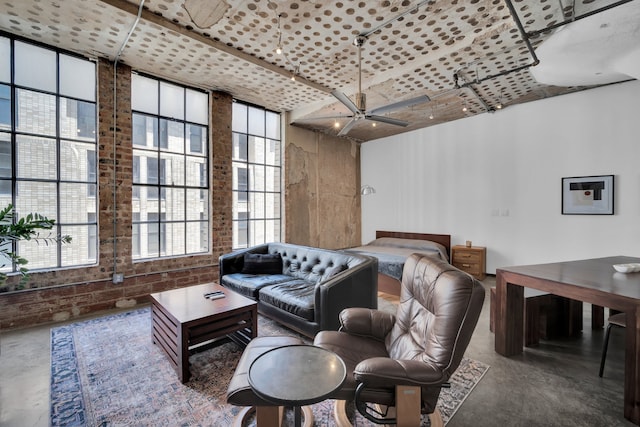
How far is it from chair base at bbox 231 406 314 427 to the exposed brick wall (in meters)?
3.05

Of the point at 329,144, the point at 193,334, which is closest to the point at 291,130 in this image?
the point at 329,144

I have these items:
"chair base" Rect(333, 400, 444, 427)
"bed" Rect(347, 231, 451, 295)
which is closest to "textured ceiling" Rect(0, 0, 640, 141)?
"bed" Rect(347, 231, 451, 295)

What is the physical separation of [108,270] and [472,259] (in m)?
5.86

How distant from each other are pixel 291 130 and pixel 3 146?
4.16 metres

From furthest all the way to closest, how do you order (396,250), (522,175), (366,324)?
(396,250) → (522,175) → (366,324)

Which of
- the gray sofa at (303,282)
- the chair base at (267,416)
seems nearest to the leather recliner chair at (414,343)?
the chair base at (267,416)

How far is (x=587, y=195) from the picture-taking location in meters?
4.33

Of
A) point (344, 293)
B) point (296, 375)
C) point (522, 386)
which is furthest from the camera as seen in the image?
point (344, 293)

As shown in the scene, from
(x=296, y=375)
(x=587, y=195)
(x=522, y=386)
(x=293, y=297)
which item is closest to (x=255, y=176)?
(x=293, y=297)

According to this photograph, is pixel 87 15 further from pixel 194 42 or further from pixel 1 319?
pixel 1 319

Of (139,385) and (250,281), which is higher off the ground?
(250,281)

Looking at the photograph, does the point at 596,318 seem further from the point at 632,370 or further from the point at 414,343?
the point at 414,343

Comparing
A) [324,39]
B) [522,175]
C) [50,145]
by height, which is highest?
[324,39]

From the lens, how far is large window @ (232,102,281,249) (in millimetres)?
5344
